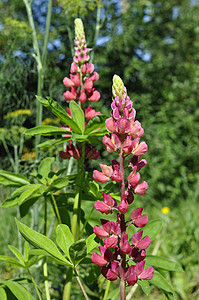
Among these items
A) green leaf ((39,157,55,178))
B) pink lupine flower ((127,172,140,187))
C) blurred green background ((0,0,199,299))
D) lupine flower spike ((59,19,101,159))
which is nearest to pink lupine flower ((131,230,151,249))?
pink lupine flower ((127,172,140,187))

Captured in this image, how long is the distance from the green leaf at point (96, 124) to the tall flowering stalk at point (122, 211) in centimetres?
10

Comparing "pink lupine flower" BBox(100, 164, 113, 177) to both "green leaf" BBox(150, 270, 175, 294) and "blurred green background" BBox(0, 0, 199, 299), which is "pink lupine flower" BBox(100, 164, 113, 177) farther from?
"blurred green background" BBox(0, 0, 199, 299)

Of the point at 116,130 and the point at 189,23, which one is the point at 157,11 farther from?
the point at 116,130

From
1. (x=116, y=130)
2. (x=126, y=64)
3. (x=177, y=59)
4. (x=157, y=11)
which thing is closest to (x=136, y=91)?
(x=126, y=64)

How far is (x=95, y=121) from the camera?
98 centimetres

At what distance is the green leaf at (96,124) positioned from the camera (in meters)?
0.98

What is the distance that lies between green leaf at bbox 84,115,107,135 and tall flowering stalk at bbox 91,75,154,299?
0.10m

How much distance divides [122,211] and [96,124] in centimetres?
31

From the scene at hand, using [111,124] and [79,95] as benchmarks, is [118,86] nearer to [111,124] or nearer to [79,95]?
[111,124]

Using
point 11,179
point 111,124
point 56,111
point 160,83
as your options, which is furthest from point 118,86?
point 160,83

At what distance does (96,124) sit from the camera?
1006 millimetres

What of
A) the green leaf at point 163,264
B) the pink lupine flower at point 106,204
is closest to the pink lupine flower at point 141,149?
the pink lupine flower at point 106,204

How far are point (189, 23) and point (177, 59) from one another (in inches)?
22.9

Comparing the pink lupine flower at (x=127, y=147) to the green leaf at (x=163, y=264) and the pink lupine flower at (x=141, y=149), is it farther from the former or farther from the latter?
the green leaf at (x=163, y=264)
